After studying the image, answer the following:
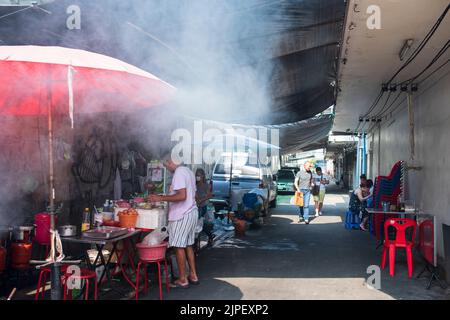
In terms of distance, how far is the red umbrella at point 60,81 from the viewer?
3.62 m

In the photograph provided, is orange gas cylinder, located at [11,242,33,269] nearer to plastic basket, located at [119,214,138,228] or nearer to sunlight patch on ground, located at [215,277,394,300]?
plastic basket, located at [119,214,138,228]

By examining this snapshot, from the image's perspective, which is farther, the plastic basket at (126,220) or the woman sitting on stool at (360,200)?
the woman sitting on stool at (360,200)

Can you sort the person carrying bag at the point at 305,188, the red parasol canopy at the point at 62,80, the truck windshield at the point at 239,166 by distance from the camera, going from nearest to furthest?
the red parasol canopy at the point at 62,80
the person carrying bag at the point at 305,188
the truck windshield at the point at 239,166

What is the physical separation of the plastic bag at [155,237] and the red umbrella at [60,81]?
4.19 feet

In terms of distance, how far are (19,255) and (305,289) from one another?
3711 mm

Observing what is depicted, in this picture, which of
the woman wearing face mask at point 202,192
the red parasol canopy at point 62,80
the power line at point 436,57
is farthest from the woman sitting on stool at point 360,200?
the red parasol canopy at point 62,80

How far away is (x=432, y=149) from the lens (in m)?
7.00

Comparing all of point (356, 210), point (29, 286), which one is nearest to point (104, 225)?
point (29, 286)

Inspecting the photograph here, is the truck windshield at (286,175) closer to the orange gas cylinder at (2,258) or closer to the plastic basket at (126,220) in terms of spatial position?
the plastic basket at (126,220)

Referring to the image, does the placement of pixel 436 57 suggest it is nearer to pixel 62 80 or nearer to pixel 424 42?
pixel 424 42

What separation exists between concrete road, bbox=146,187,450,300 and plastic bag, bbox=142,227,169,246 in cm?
66

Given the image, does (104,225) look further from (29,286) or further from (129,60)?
(129,60)
